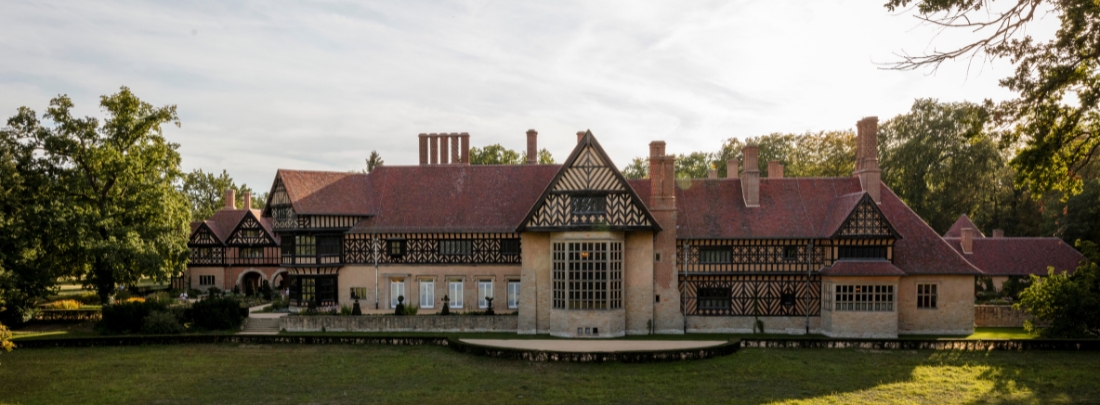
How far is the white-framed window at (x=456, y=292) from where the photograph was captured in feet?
104

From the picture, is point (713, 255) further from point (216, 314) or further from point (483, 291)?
point (216, 314)

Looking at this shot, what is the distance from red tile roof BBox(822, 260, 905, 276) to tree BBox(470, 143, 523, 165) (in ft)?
113

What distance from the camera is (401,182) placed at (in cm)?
3366

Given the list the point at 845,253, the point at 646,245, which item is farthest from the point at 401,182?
the point at 845,253

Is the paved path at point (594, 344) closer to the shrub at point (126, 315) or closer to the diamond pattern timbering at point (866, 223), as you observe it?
the diamond pattern timbering at point (866, 223)

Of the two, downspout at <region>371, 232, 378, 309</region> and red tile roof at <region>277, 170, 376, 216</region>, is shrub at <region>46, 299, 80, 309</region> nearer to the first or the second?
red tile roof at <region>277, 170, 376, 216</region>

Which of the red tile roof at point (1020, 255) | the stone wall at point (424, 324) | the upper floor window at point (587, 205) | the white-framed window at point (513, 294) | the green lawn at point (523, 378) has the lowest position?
the green lawn at point (523, 378)

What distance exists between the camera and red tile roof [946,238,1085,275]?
39.0 m

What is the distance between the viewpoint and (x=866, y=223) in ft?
88.6

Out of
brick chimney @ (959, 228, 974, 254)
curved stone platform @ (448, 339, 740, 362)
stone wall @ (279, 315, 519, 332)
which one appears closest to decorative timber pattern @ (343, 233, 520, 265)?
stone wall @ (279, 315, 519, 332)

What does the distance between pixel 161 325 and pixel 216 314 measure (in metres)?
2.03

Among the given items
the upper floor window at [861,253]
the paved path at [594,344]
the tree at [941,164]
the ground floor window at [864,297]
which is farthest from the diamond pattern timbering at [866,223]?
the tree at [941,164]

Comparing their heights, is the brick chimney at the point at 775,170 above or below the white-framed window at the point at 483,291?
above

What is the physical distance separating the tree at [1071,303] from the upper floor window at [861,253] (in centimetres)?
502
